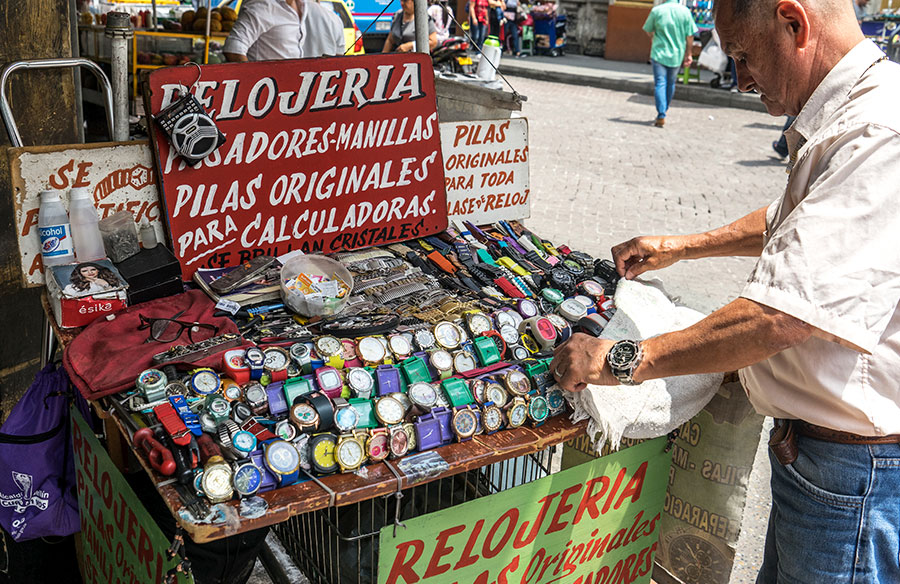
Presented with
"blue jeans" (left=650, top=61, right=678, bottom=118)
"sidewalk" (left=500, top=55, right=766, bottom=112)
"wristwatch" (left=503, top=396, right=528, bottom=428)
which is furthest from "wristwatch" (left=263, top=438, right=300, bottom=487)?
"sidewalk" (left=500, top=55, right=766, bottom=112)

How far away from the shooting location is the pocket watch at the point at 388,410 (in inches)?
75.2

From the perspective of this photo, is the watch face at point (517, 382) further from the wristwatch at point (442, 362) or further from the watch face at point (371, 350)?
the watch face at point (371, 350)

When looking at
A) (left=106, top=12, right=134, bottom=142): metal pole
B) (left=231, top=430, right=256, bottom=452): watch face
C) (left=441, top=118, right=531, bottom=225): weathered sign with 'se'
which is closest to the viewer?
(left=231, top=430, right=256, bottom=452): watch face

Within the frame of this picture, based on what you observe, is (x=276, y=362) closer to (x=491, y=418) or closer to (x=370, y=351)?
(x=370, y=351)

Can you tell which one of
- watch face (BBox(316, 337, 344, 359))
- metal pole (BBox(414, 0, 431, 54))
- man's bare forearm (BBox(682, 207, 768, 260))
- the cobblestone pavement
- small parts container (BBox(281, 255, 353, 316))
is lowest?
the cobblestone pavement

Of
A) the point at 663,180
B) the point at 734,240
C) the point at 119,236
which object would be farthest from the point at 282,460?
the point at 663,180

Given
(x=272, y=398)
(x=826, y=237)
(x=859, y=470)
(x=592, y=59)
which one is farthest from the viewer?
Result: (x=592, y=59)

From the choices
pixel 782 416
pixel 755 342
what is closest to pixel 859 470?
pixel 782 416

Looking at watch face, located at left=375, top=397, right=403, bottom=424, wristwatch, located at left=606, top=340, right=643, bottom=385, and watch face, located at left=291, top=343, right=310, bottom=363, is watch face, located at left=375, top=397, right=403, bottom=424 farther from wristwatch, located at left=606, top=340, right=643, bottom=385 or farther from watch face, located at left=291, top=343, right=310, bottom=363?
wristwatch, located at left=606, top=340, right=643, bottom=385

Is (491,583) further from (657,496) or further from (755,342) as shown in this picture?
(755,342)

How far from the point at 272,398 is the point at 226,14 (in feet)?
21.5

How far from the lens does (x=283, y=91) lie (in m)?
2.53

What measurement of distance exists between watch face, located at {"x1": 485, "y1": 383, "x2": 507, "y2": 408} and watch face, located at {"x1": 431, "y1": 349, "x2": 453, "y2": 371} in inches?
5.6

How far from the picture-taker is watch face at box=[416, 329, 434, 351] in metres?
2.19
